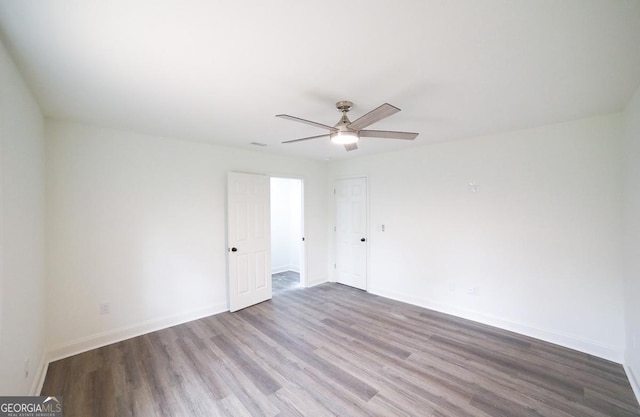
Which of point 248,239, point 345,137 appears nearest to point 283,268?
point 248,239

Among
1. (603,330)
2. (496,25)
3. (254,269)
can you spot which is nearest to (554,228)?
(603,330)

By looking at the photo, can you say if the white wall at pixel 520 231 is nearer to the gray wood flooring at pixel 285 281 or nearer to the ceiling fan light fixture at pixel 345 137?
the gray wood flooring at pixel 285 281

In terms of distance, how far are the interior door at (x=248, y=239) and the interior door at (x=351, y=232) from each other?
5.10 ft

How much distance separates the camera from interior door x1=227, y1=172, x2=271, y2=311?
4031 millimetres

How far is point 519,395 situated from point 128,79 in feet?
13.1

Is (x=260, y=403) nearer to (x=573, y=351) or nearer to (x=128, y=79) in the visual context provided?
(x=128, y=79)

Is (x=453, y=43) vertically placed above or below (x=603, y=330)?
above

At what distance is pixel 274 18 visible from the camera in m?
1.31

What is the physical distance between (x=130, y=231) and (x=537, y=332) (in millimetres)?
5096

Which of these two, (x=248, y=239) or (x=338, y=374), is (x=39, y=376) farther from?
(x=338, y=374)

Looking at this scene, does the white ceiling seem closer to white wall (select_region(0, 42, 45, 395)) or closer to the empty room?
the empty room

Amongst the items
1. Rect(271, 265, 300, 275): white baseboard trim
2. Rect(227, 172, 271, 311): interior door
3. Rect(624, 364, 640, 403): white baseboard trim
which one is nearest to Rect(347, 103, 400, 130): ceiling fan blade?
Rect(227, 172, 271, 311): interior door

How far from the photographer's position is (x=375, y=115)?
194 cm

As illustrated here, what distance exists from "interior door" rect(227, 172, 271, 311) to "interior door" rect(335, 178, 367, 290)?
1.55 m
